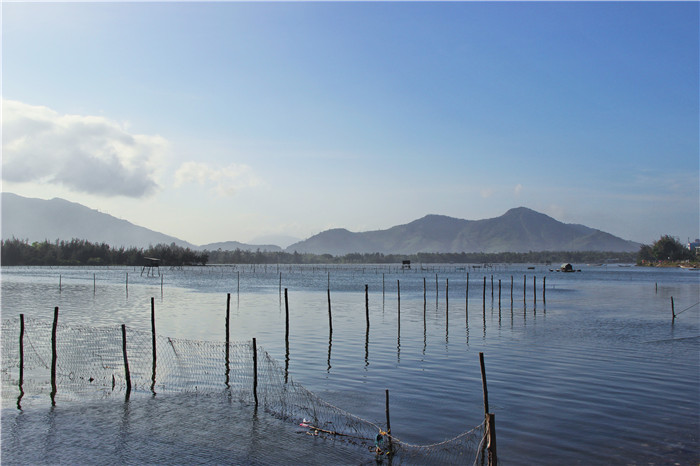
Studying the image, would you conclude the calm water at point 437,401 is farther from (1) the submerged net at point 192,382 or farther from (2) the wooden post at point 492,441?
(2) the wooden post at point 492,441

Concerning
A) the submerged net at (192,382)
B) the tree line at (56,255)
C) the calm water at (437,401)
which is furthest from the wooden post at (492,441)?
the tree line at (56,255)

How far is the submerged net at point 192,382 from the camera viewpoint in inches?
518

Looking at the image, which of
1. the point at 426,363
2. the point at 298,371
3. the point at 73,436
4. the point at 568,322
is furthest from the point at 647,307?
the point at 73,436

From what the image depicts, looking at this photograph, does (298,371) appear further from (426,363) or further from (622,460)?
(622,460)

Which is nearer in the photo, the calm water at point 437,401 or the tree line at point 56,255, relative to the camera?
the calm water at point 437,401

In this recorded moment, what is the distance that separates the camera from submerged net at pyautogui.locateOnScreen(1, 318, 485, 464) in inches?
518

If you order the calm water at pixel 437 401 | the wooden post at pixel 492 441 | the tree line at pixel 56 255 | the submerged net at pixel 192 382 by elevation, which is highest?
the tree line at pixel 56 255

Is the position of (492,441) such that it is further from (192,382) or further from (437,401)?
(192,382)

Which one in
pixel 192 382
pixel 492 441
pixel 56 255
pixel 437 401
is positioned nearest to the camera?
pixel 492 441

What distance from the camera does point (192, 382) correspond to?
64.6 ft

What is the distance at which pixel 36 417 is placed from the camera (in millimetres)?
15586

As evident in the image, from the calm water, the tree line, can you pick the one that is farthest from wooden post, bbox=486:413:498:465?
the tree line

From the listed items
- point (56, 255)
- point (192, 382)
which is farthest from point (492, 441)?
point (56, 255)

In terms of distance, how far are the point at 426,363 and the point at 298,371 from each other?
5.86 meters
